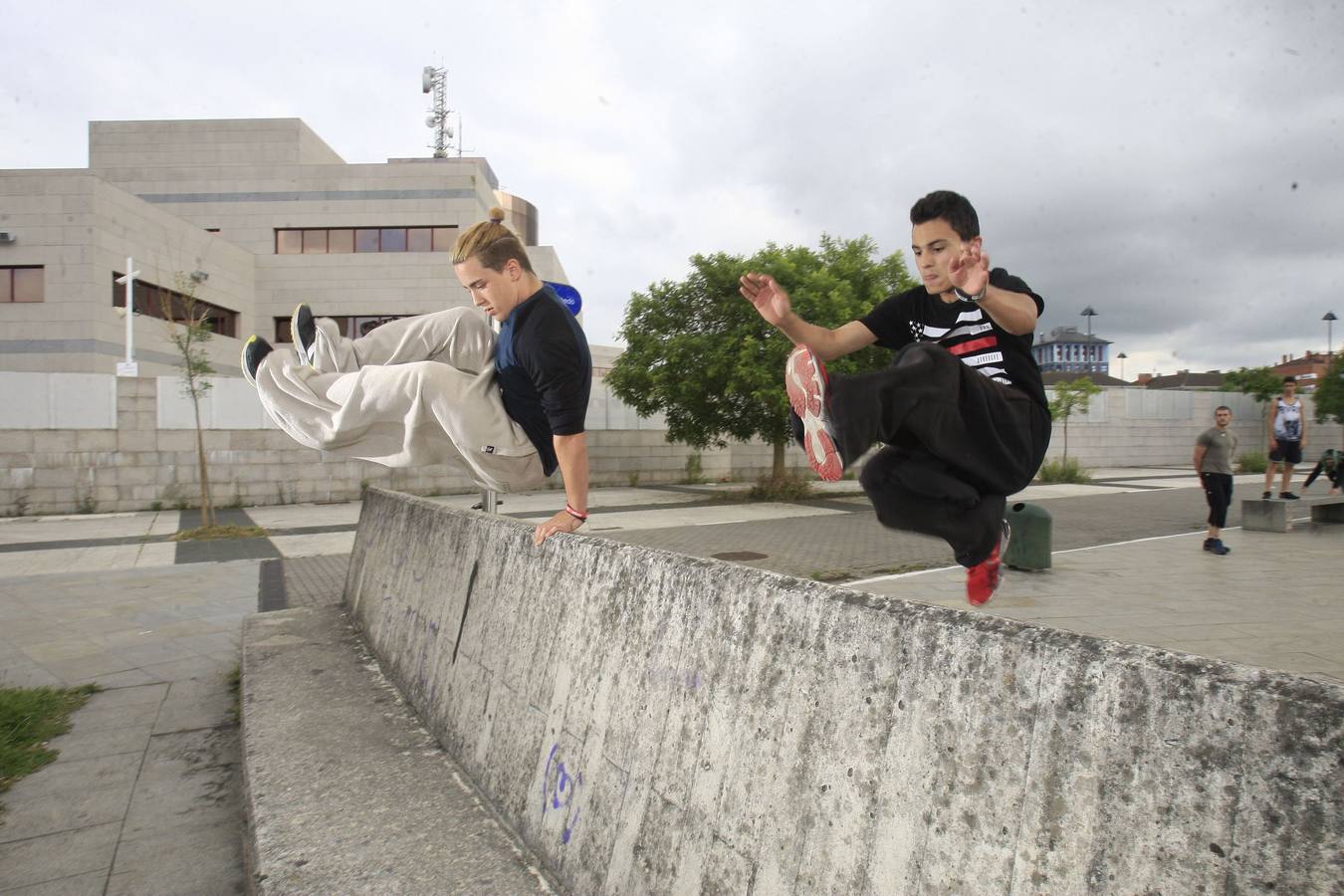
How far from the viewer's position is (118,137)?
31297 mm

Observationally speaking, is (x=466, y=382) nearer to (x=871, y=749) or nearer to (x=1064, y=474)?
(x=871, y=749)

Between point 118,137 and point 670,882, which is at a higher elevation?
point 118,137

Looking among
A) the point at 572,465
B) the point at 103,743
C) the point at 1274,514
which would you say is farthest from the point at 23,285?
the point at 1274,514

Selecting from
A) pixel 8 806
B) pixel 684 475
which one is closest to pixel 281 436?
pixel 684 475

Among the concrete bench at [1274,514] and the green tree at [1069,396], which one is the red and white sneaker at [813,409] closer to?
the concrete bench at [1274,514]

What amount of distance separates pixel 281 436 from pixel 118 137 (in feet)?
75.4

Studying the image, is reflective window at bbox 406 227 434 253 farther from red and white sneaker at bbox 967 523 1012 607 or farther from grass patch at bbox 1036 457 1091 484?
red and white sneaker at bbox 967 523 1012 607

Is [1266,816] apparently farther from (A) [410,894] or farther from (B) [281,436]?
(B) [281,436]

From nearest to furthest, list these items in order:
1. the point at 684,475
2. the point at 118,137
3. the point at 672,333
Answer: the point at 672,333 → the point at 684,475 → the point at 118,137

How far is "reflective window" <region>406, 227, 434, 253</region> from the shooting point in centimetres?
3105

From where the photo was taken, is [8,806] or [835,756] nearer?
[835,756]

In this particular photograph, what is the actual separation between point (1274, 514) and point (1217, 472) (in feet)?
9.56

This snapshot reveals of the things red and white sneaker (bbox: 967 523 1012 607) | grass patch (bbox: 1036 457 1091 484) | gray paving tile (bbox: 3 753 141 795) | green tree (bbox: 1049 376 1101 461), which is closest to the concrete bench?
grass patch (bbox: 1036 457 1091 484)

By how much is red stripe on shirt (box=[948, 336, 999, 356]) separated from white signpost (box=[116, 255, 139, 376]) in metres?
17.7
